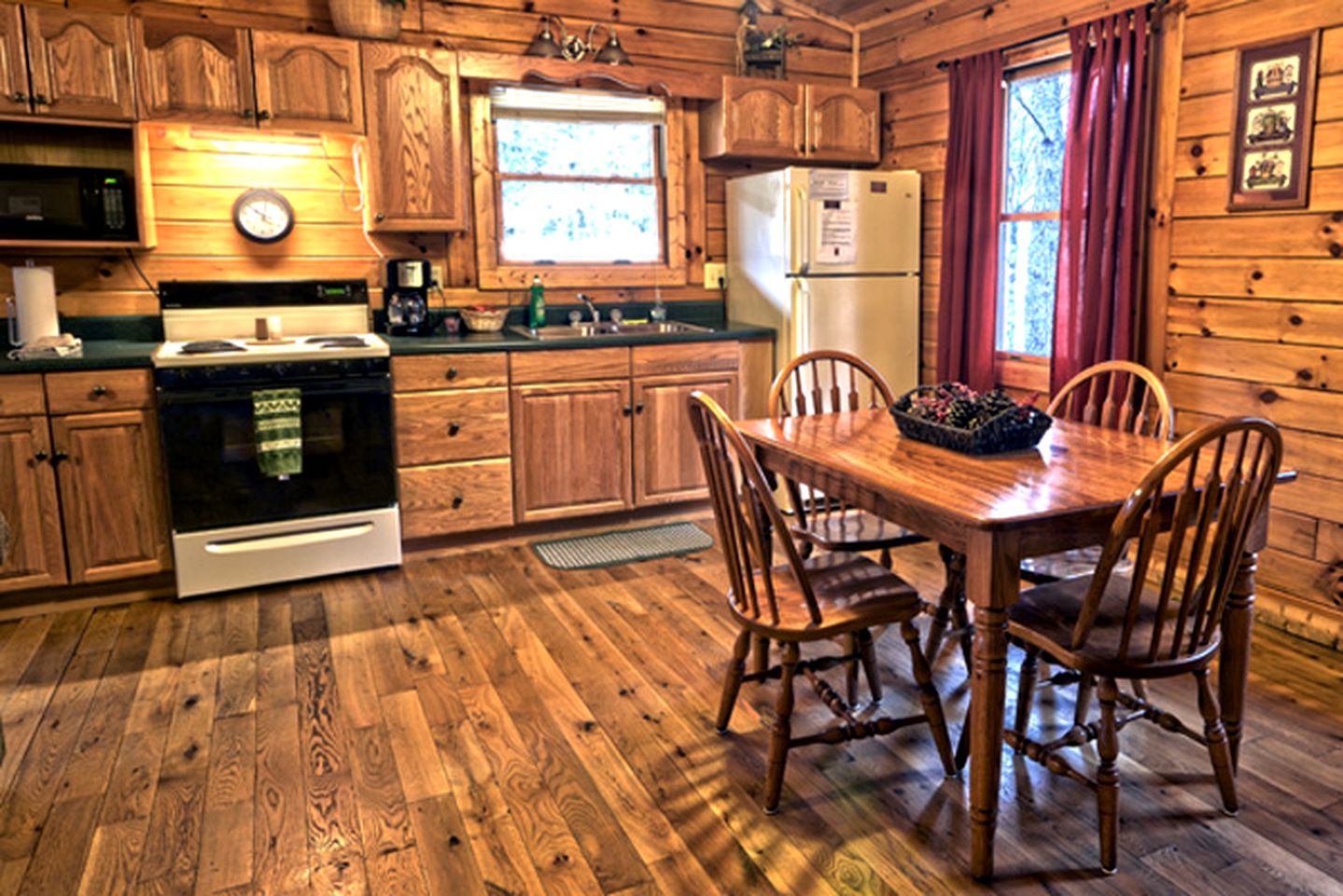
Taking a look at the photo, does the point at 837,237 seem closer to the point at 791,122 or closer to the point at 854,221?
the point at 854,221

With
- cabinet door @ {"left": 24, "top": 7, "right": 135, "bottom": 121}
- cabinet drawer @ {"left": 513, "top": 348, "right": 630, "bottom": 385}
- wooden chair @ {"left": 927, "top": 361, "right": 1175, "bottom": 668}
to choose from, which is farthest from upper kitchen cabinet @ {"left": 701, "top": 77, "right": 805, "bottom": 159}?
cabinet door @ {"left": 24, "top": 7, "right": 135, "bottom": 121}

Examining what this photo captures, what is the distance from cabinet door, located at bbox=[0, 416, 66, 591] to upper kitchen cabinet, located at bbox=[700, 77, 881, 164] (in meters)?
2.96

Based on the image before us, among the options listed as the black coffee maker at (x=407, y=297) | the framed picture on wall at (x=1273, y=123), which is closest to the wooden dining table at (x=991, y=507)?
the framed picture on wall at (x=1273, y=123)

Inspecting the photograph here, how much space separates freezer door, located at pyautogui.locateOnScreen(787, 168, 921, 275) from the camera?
4125mm

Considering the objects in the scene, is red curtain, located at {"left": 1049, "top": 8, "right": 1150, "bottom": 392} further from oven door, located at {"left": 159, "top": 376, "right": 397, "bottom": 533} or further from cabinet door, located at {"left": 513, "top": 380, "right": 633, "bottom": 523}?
oven door, located at {"left": 159, "top": 376, "right": 397, "bottom": 533}

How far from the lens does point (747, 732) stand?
96.7 inches

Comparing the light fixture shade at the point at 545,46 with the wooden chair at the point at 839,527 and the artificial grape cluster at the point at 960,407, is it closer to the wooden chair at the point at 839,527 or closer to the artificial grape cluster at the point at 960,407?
→ the wooden chair at the point at 839,527

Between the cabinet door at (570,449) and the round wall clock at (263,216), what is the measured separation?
1158mm

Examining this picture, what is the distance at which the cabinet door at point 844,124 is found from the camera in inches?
176

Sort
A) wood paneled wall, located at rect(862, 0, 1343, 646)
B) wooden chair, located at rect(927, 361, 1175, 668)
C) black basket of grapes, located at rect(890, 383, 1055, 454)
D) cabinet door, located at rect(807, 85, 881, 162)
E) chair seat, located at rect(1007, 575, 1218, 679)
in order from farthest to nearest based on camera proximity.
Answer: cabinet door, located at rect(807, 85, 881, 162)
wood paneled wall, located at rect(862, 0, 1343, 646)
wooden chair, located at rect(927, 361, 1175, 668)
black basket of grapes, located at rect(890, 383, 1055, 454)
chair seat, located at rect(1007, 575, 1218, 679)

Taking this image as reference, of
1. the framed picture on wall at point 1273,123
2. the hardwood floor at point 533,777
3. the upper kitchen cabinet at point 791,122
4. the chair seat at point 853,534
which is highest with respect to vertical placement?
the upper kitchen cabinet at point 791,122

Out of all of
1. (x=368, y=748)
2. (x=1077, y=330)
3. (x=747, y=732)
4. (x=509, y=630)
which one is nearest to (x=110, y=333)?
(x=509, y=630)

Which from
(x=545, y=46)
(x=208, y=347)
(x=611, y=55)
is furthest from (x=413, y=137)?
(x=208, y=347)

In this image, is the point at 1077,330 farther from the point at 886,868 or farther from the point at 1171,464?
the point at 886,868
